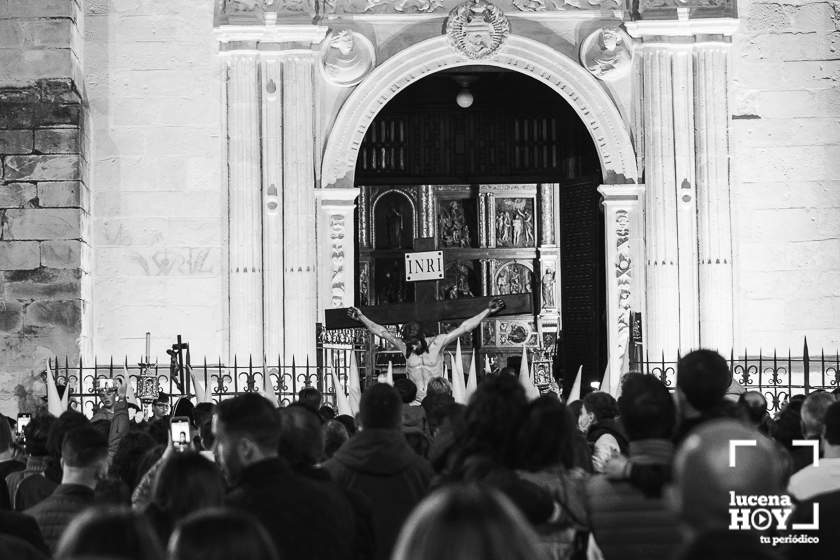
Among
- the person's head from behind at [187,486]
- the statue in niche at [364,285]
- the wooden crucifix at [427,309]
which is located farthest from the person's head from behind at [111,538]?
the statue in niche at [364,285]

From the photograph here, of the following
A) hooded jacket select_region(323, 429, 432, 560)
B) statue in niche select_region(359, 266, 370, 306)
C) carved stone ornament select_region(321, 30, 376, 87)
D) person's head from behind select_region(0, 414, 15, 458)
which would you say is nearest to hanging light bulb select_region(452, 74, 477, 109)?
carved stone ornament select_region(321, 30, 376, 87)

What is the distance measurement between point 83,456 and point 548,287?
737 inches

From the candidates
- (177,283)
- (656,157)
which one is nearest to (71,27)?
(177,283)

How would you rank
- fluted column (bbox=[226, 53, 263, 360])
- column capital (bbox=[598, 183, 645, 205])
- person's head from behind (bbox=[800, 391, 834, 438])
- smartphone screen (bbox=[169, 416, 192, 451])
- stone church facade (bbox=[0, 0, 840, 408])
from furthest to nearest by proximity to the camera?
column capital (bbox=[598, 183, 645, 205]), stone church facade (bbox=[0, 0, 840, 408]), fluted column (bbox=[226, 53, 263, 360]), smartphone screen (bbox=[169, 416, 192, 451]), person's head from behind (bbox=[800, 391, 834, 438])

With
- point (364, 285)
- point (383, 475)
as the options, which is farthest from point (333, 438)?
point (364, 285)

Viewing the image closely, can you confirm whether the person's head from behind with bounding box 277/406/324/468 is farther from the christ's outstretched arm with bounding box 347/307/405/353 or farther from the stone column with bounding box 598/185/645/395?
the stone column with bounding box 598/185/645/395

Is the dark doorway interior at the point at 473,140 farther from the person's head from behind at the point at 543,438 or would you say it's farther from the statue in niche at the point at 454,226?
the person's head from behind at the point at 543,438

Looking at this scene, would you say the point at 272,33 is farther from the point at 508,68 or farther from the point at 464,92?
the point at 464,92

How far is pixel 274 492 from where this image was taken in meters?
4.89

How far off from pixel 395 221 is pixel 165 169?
23.3ft

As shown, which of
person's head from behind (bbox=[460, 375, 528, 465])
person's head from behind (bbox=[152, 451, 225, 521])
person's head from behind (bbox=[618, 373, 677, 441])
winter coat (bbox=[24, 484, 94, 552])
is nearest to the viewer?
person's head from behind (bbox=[152, 451, 225, 521])

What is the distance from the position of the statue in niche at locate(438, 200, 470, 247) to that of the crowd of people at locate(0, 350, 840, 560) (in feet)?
57.7

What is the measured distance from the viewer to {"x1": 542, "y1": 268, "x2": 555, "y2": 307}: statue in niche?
24.4 metres

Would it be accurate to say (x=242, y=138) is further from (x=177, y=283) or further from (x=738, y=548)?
(x=738, y=548)
